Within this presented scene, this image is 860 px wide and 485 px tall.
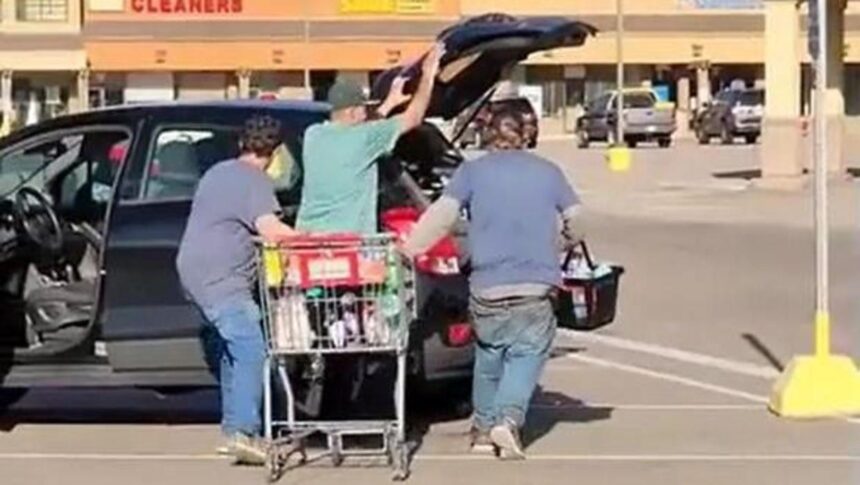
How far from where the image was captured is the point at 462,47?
1129 centimetres

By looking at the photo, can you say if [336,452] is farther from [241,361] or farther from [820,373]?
[820,373]

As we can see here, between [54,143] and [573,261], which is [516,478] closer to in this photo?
[573,261]

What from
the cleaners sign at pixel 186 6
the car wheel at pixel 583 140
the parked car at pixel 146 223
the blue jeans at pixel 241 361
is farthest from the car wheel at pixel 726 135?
the blue jeans at pixel 241 361

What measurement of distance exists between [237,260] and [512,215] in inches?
55.2

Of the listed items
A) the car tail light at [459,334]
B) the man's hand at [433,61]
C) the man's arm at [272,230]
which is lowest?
the car tail light at [459,334]

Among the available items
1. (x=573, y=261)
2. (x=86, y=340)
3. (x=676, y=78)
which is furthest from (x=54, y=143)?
(x=676, y=78)

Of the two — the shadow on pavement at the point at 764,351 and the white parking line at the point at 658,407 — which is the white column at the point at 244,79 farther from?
the white parking line at the point at 658,407

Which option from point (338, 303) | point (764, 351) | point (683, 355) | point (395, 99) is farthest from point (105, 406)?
point (764, 351)

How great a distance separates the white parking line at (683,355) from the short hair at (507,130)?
171 inches

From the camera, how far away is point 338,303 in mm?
10281

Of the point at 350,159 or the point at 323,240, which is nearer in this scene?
the point at 323,240

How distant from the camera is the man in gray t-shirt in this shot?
10.6 meters

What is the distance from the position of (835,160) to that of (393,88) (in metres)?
33.2

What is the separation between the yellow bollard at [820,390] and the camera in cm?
1241
